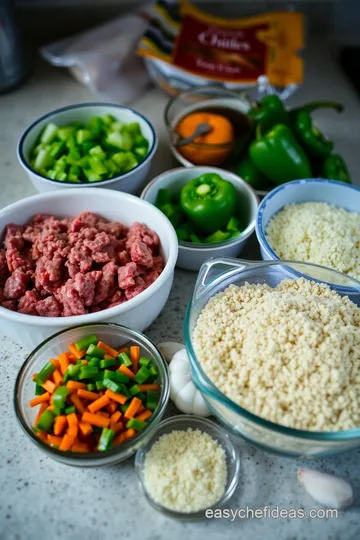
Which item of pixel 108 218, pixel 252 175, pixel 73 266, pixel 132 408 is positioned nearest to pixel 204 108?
pixel 252 175

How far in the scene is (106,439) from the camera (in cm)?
96

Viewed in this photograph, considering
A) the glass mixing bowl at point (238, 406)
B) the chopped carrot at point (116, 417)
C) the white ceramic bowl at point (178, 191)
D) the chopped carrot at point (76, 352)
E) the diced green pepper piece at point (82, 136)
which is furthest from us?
the diced green pepper piece at point (82, 136)

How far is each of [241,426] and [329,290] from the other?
0.42 m

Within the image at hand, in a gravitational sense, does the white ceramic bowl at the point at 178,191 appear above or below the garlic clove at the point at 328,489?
above

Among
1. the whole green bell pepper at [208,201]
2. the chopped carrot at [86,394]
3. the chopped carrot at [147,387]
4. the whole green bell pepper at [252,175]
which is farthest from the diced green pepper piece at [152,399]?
the whole green bell pepper at [252,175]

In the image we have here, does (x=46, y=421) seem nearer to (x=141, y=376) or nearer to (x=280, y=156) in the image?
(x=141, y=376)

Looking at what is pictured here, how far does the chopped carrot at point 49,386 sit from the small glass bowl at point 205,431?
223mm

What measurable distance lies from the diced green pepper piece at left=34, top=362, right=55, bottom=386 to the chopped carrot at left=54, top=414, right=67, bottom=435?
11 cm

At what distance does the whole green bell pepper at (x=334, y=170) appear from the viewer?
5.39 feet

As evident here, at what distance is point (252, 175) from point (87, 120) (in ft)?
2.11

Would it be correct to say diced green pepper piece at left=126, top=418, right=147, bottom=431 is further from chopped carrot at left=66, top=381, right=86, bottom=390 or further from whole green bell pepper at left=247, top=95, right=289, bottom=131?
whole green bell pepper at left=247, top=95, right=289, bottom=131

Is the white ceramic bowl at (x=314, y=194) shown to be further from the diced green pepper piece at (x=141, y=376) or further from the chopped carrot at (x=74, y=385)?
the chopped carrot at (x=74, y=385)

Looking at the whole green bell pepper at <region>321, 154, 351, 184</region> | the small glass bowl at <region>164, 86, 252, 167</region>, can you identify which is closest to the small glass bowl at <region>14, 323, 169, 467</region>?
the small glass bowl at <region>164, 86, 252, 167</region>

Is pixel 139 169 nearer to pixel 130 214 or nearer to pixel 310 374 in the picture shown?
pixel 130 214
